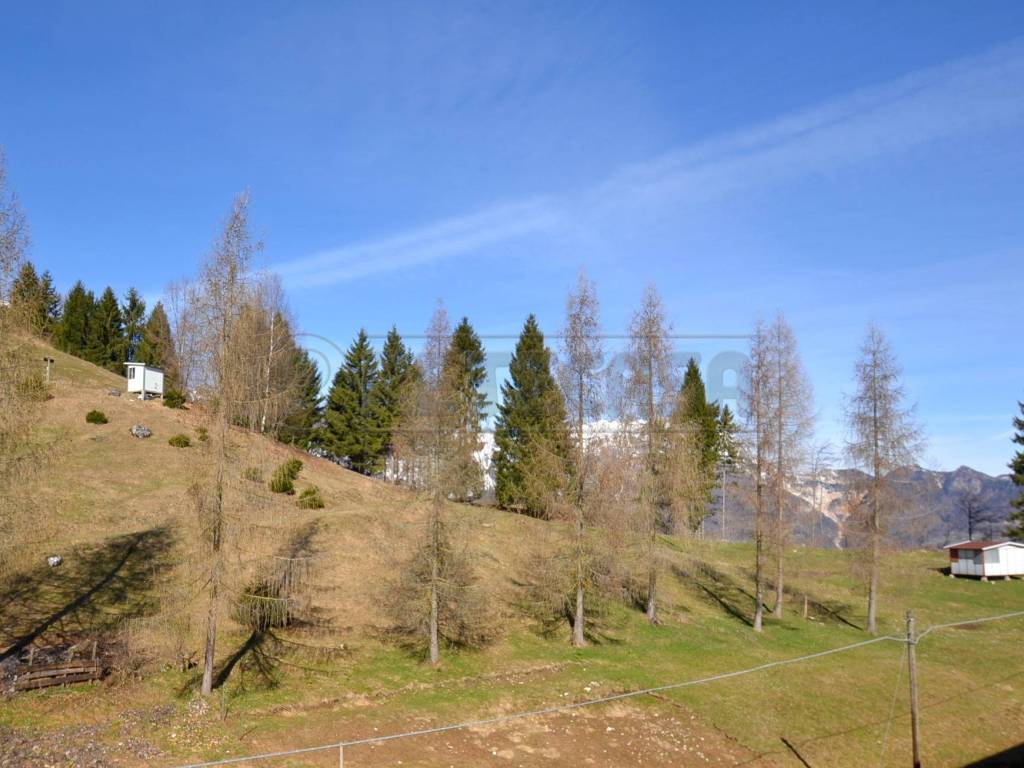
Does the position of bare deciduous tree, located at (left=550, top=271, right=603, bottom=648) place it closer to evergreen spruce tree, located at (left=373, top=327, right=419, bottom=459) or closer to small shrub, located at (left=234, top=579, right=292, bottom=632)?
small shrub, located at (left=234, top=579, right=292, bottom=632)

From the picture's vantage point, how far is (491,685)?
2197 cm

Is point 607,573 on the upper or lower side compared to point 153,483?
lower

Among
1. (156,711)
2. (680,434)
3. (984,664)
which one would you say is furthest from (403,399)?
(984,664)

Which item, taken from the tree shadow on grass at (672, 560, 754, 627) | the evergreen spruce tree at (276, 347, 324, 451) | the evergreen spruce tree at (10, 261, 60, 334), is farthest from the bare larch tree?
the evergreen spruce tree at (276, 347, 324, 451)

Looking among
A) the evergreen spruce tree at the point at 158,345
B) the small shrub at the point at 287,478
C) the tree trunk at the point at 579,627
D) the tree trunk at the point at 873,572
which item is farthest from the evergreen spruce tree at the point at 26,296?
the evergreen spruce tree at the point at 158,345

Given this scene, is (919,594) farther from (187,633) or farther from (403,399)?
(187,633)

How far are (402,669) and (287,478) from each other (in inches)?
723

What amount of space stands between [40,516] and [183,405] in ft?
116

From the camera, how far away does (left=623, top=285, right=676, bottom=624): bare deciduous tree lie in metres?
29.6

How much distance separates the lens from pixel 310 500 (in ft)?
118

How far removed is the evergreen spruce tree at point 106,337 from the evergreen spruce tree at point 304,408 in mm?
25120

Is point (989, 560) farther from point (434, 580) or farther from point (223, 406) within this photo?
point (223, 406)

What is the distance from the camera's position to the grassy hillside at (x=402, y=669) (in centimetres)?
1712

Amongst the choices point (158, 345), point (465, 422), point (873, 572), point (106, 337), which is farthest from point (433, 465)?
point (106, 337)
